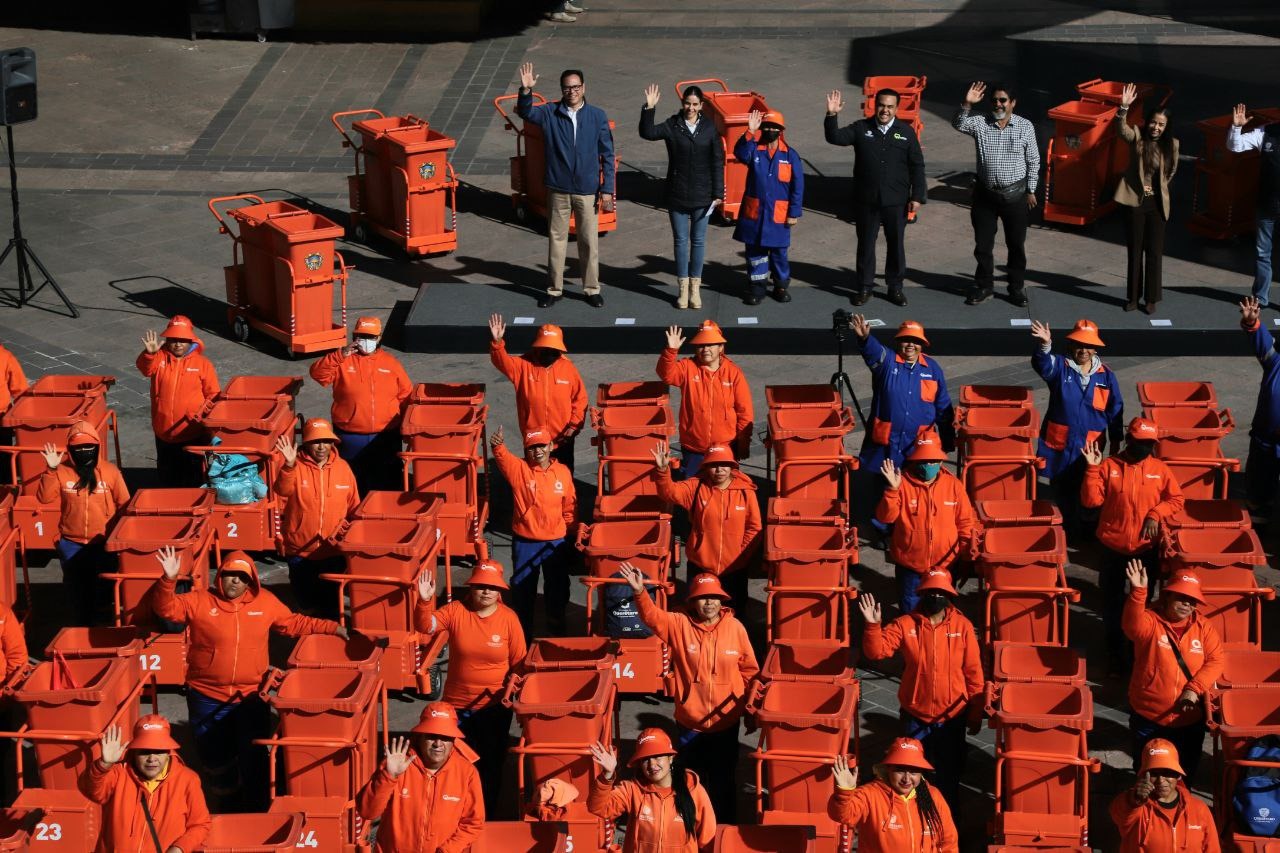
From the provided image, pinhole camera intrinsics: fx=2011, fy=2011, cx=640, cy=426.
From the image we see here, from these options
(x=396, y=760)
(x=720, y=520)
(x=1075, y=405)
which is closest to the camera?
(x=396, y=760)

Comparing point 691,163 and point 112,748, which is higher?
point 691,163

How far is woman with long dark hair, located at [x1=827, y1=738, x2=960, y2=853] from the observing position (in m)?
11.1

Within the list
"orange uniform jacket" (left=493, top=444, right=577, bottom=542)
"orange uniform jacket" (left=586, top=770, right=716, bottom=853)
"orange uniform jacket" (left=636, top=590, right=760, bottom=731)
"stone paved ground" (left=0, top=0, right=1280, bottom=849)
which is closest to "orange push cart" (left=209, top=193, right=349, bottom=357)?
"stone paved ground" (left=0, top=0, right=1280, bottom=849)

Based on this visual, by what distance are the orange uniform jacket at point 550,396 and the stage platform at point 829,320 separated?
4081mm

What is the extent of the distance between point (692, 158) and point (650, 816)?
10323mm

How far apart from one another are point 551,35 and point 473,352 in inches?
463

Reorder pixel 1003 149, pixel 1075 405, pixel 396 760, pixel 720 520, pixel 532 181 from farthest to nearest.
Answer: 1. pixel 532 181
2. pixel 1003 149
3. pixel 1075 405
4. pixel 720 520
5. pixel 396 760

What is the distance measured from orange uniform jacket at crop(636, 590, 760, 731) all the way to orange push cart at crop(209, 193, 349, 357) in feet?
28.1

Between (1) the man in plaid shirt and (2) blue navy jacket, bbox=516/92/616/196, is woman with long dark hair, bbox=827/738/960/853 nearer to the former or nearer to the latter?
(1) the man in plaid shirt

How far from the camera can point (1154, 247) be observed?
2017 cm

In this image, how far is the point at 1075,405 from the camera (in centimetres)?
1575

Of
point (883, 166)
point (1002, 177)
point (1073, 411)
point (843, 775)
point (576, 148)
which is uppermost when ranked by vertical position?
point (576, 148)

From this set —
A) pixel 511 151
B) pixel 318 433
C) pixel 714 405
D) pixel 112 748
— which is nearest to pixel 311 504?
pixel 318 433

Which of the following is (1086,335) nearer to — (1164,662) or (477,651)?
(1164,662)
